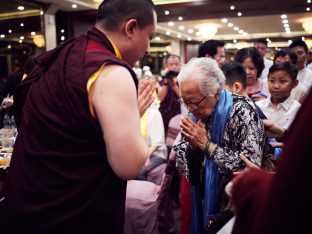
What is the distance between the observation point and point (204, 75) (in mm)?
1571

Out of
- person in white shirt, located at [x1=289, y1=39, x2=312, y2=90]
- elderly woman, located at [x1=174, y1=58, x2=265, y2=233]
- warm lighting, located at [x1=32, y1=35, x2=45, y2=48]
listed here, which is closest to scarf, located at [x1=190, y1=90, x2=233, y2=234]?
elderly woman, located at [x1=174, y1=58, x2=265, y2=233]

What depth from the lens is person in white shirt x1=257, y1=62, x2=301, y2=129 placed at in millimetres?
2438

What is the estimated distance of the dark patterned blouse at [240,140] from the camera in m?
1.53

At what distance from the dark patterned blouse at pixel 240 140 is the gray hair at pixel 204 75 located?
0.51 ft

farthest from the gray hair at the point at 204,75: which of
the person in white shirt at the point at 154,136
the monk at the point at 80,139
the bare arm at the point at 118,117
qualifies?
the person in white shirt at the point at 154,136

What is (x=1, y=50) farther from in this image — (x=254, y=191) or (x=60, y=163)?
(x=254, y=191)

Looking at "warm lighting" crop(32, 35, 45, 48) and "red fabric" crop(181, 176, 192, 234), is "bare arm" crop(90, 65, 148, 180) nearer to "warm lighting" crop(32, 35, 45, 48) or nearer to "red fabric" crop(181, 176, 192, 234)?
"red fabric" crop(181, 176, 192, 234)

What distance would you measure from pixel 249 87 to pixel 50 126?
94.5 inches

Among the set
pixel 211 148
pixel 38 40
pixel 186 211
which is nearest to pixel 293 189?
pixel 211 148

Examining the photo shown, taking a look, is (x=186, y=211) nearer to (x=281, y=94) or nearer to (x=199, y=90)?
(x=199, y=90)

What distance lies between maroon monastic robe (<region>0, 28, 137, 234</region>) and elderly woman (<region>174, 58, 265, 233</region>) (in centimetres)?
56

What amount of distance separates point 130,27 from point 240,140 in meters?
0.79

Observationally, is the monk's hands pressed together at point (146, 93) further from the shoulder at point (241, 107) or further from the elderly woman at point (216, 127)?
the shoulder at point (241, 107)

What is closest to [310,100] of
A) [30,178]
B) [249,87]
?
[30,178]
